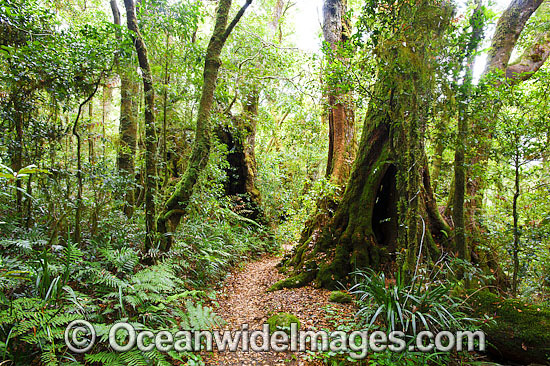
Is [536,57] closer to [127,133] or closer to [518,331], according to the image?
[518,331]

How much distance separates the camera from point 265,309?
4672 millimetres

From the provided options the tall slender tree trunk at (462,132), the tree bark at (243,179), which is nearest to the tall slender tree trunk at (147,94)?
the tall slender tree trunk at (462,132)

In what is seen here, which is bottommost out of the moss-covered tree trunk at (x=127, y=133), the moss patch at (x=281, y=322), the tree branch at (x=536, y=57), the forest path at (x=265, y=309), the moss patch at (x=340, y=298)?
the forest path at (x=265, y=309)

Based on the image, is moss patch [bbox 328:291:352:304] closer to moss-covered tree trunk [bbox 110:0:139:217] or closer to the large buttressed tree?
the large buttressed tree

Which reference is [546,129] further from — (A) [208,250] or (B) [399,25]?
(A) [208,250]

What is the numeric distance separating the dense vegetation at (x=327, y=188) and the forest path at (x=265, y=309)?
1.08 feet

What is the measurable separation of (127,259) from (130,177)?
7.77 ft

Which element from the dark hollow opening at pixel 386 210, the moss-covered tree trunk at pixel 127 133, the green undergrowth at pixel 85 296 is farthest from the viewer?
the moss-covered tree trunk at pixel 127 133

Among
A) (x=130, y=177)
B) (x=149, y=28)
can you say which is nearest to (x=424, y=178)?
(x=130, y=177)

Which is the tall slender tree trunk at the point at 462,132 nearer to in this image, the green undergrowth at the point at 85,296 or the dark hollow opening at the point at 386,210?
the dark hollow opening at the point at 386,210

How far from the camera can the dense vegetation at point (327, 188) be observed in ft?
10.6

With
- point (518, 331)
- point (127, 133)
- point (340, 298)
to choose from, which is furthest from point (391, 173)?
point (127, 133)

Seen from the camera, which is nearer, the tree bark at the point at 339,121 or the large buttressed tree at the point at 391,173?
the large buttressed tree at the point at 391,173

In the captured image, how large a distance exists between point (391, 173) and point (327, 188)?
62.1 inches
